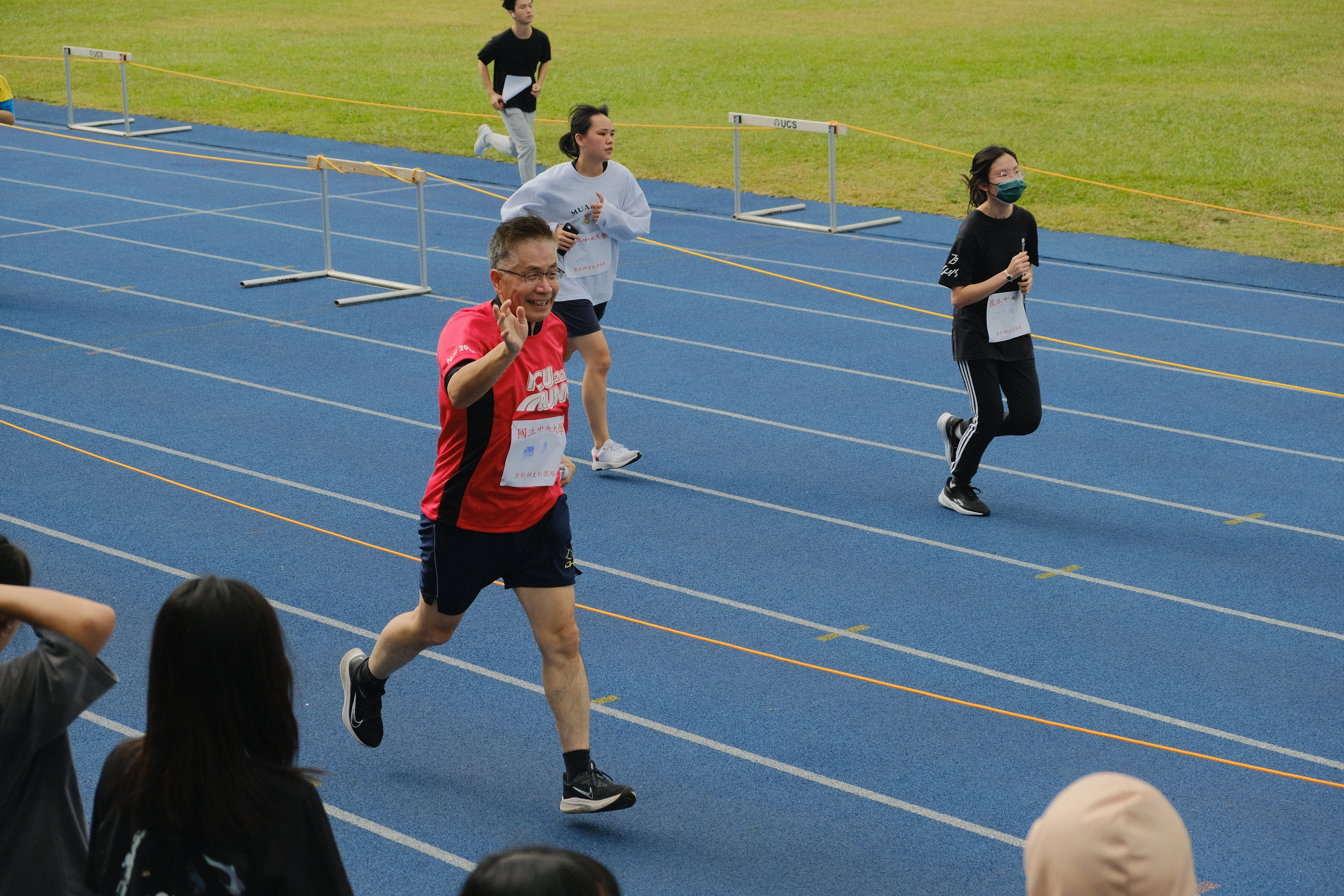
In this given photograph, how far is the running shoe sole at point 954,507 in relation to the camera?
8.00 metres

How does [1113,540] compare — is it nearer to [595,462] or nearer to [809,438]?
[809,438]

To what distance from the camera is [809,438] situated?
368 inches

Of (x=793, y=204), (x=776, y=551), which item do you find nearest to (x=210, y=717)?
(x=776, y=551)

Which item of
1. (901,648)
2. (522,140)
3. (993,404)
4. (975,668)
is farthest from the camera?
(522,140)

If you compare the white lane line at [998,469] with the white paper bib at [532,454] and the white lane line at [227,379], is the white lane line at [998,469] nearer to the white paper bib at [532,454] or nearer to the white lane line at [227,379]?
the white lane line at [227,379]

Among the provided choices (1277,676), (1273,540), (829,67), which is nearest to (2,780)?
(1277,676)

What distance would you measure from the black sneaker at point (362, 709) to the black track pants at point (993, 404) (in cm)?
376

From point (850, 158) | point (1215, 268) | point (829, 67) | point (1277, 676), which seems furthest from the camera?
point (829, 67)

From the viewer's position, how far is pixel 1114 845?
203 centimetres

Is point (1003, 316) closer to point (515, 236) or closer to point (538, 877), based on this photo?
point (515, 236)

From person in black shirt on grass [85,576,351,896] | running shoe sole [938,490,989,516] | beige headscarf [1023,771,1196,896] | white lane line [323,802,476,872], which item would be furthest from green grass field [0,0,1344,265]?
person in black shirt on grass [85,576,351,896]

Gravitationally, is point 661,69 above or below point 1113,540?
above

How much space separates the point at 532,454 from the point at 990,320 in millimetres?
3713

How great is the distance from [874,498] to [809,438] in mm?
1136
